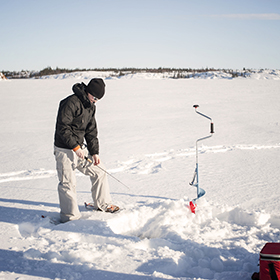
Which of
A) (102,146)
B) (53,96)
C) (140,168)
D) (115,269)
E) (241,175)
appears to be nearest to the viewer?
(115,269)

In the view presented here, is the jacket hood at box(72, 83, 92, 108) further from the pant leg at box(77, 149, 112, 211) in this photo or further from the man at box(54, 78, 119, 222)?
Result: the pant leg at box(77, 149, 112, 211)

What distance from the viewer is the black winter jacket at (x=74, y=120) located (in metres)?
2.71

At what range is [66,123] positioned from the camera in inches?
107

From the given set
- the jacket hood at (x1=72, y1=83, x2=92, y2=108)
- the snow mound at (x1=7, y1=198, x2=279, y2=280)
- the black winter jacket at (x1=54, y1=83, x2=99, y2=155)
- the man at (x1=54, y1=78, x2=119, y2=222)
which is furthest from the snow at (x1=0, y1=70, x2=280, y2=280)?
the jacket hood at (x1=72, y1=83, x2=92, y2=108)

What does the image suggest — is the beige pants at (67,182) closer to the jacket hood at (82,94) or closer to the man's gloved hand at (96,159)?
the man's gloved hand at (96,159)

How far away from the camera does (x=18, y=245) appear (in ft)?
7.82

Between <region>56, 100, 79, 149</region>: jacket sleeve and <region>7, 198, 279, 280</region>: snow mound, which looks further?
<region>56, 100, 79, 149</region>: jacket sleeve

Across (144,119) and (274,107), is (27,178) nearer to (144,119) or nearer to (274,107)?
(144,119)

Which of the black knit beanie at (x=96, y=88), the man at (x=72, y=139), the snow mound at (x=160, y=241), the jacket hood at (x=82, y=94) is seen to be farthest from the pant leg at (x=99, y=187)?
the black knit beanie at (x=96, y=88)

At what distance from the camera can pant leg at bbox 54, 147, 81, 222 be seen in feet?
9.14

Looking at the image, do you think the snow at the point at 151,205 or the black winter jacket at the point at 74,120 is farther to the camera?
the black winter jacket at the point at 74,120

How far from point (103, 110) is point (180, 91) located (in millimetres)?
5240

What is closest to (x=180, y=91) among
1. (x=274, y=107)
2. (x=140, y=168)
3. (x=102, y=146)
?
(x=274, y=107)

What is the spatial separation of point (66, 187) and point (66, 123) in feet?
2.22
